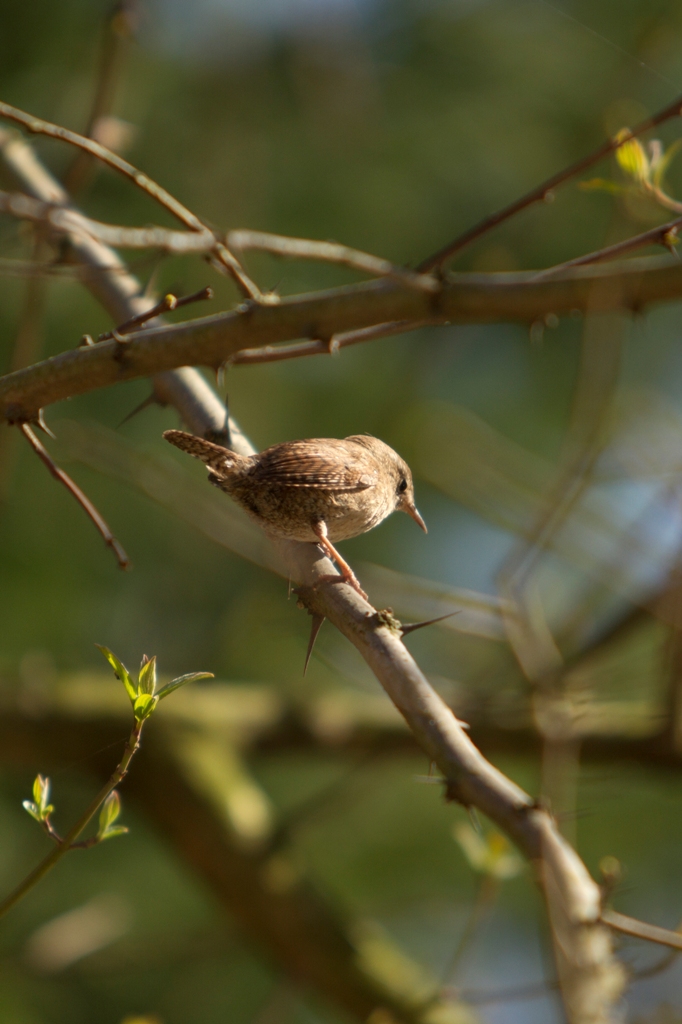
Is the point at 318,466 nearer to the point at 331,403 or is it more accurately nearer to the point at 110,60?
the point at 110,60

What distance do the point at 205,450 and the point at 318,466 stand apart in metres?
0.63

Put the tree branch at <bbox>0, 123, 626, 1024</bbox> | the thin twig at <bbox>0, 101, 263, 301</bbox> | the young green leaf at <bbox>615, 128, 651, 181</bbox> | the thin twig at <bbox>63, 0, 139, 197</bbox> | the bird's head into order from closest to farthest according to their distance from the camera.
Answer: the tree branch at <bbox>0, 123, 626, 1024</bbox> → the thin twig at <bbox>0, 101, 263, 301</bbox> → the young green leaf at <bbox>615, 128, 651, 181</bbox> → the thin twig at <bbox>63, 0, 139, 197</bbox> → the bird's head

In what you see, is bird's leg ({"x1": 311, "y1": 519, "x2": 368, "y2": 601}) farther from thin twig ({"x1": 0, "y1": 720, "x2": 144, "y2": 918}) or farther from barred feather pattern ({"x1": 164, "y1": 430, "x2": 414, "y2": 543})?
thin twig ({"x1": 0, "y1": 720, "x2": 144, "y2": 918})

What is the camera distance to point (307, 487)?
10.5ft

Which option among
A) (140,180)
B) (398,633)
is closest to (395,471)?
(398,633)

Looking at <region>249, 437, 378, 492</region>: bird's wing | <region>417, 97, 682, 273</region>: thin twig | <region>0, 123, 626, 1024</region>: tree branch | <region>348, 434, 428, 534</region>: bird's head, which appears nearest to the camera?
<region>0, 123, 626, 1024</region>: tree branch

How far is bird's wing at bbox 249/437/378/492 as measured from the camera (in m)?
3.15

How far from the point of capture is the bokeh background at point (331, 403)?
18.9 feet

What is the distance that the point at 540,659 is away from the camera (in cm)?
386

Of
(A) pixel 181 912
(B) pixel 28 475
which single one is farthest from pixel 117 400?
(A) pixel 181 912

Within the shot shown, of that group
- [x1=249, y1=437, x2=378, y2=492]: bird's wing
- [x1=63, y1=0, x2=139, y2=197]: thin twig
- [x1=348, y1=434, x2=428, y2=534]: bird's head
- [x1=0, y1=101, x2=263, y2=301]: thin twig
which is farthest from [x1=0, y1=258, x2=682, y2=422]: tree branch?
[x1=63, y1=0, x2=139, y2=197]: thin twig

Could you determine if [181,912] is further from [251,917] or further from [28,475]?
[28,475]

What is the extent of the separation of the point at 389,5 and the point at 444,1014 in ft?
21.2

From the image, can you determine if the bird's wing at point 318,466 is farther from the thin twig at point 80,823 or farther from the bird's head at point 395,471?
the thin twig at point 80,823
